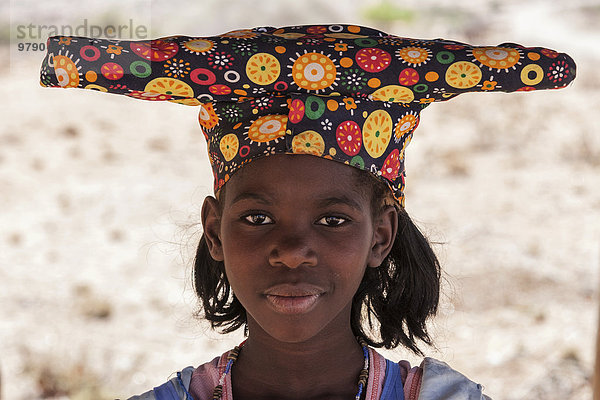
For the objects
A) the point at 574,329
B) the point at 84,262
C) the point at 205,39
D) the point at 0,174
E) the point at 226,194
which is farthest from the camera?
the point at 0,174

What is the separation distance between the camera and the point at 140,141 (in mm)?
12203

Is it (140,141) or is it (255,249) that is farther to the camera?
(140,141)

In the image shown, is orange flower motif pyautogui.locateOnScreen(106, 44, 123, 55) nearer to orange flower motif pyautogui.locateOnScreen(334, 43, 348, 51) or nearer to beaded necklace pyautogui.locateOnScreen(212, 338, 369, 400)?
orange flower motif pyautogui.locateOnScreen(334, 43, 348, 51)

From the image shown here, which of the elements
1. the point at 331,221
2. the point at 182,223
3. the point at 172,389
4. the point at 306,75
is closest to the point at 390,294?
the point at 331,221

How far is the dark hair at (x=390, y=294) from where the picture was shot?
6.63 feet

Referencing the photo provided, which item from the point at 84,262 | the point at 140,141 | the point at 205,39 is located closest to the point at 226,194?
the point at 205,39

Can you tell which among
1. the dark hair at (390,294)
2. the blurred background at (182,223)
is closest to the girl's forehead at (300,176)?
the dark hair at (390,294)

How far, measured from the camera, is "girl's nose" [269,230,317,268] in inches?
62.9

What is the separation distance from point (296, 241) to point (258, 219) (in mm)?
110

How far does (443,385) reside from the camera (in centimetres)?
177

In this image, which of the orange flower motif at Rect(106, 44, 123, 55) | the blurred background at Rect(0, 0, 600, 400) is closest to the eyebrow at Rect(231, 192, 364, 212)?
the orange flower motif at Rect(106, 44, 123, 55)

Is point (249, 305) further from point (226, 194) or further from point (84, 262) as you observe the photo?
point (84, 262)

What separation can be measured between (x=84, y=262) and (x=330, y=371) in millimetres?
7121

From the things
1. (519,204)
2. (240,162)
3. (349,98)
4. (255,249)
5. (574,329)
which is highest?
(349,98)
